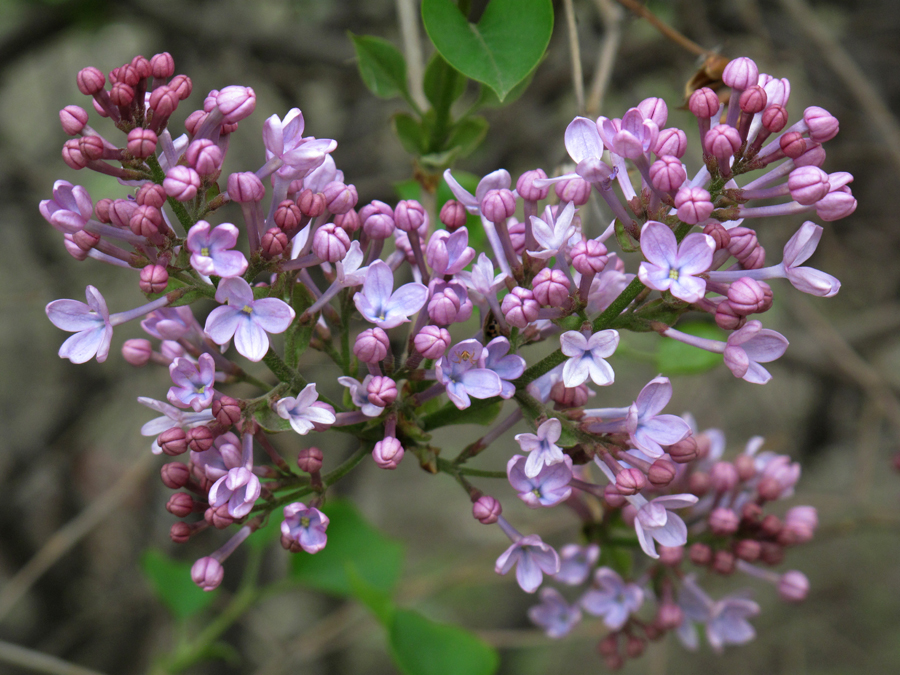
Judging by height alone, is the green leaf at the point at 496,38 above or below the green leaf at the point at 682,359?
above

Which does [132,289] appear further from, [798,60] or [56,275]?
[798,60]

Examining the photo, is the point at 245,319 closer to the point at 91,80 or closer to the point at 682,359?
the point at 91,80

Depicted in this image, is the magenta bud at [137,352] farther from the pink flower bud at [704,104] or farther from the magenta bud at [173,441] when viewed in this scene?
the pink flower bud at [704,104]

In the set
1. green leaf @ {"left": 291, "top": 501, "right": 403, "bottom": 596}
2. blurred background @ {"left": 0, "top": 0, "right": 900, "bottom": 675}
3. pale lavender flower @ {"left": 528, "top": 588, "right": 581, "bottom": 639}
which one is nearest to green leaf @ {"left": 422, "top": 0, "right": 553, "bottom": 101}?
blurred background @ {"left": 0, "top": 0, "right": 900, "bottom": 675}

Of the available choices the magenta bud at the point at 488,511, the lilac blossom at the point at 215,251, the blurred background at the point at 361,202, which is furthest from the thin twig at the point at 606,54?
the lilac blossom at the point at 215,251

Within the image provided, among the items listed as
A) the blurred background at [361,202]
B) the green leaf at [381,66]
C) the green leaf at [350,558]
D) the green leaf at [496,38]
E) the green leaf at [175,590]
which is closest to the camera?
the green leaf at [496,38]

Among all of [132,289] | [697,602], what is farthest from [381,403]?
[132,289]
